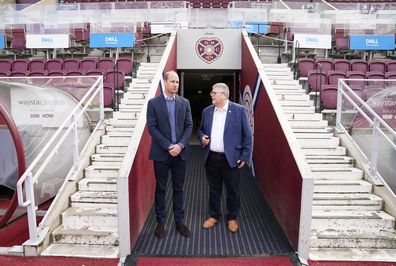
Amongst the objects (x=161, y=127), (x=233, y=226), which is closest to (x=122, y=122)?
(x=161, y=127)

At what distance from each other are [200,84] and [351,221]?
9.35m

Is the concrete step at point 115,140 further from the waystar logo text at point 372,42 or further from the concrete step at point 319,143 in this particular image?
the waystar logo text at point 372,42

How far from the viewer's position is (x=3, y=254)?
3242mm

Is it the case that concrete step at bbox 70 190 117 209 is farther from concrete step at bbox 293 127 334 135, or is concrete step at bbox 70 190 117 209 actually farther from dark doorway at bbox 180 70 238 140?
dark doorway at bbox 180 70 238 140

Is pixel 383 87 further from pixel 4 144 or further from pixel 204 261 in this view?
pixel 4 144

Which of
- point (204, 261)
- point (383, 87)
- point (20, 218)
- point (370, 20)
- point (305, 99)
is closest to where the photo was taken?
point (204, 261)

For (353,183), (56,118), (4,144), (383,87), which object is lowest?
(353,183)

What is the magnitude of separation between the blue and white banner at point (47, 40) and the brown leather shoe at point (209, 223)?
732 centimetres

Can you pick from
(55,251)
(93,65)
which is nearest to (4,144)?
(55,251)

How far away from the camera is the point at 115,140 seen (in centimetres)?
495

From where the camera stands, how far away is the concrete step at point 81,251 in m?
3.25

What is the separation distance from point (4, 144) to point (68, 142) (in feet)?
2.80

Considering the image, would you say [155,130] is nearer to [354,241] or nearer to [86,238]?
[86,238]

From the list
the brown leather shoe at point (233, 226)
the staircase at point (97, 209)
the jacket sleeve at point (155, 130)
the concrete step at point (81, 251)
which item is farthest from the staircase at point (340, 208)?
the staircase at point (97, 209)
